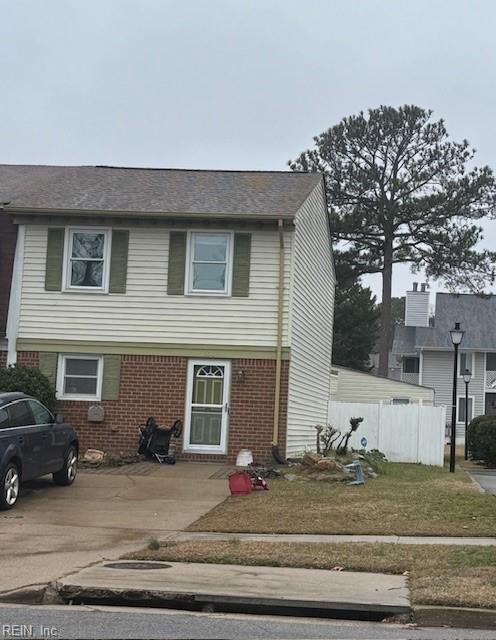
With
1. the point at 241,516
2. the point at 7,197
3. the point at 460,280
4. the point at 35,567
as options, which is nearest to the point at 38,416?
the point at 241,516

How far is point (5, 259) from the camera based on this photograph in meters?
18.4

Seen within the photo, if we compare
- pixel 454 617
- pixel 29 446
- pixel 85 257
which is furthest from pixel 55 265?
pixel 454 617

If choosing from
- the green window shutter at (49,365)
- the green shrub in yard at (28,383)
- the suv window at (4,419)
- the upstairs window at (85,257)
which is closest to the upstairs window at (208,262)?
the upstairs window at (85,257)

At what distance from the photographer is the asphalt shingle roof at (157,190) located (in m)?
17.9

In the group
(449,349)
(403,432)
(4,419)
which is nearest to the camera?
(4,419)

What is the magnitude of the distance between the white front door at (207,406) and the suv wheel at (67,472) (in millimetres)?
3864

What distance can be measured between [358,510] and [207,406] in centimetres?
636

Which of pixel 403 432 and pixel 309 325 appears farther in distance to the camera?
pixel 403 432

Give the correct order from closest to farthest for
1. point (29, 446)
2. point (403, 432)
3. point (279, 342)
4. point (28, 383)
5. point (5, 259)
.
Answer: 1. point (29, 446)
2. point (28, 383)
3. point (279, 342)
4. point (5, 259)
5. point (403, 432)

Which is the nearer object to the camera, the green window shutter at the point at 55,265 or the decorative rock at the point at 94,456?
the decorative rock at the point at 94,456

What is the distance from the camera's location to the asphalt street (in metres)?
5.88

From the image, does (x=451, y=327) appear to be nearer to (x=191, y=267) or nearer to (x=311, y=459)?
(x=191, y=267)

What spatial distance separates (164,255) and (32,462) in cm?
683

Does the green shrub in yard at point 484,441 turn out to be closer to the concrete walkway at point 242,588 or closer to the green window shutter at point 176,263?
the green window shutter at point 176,263
